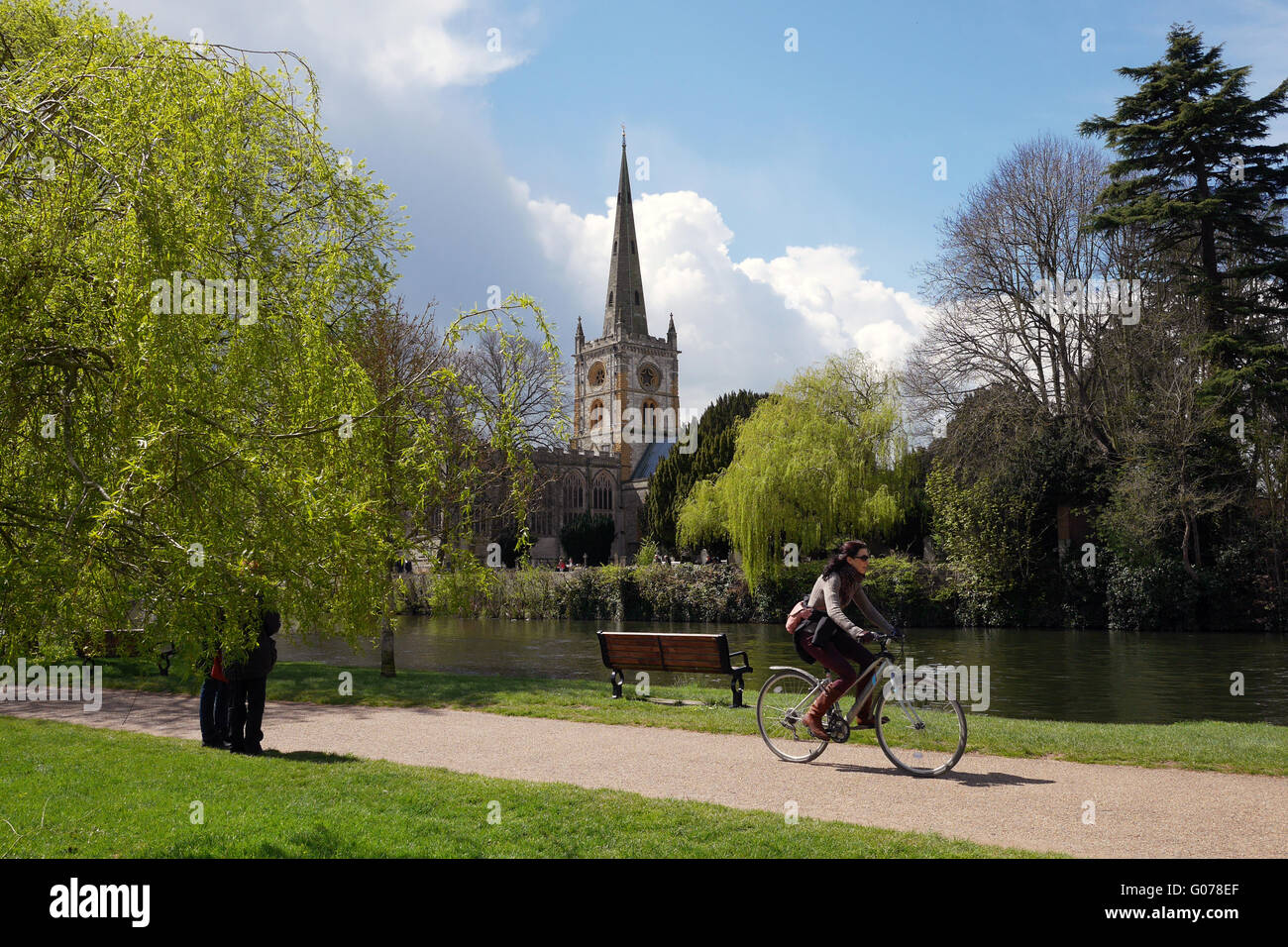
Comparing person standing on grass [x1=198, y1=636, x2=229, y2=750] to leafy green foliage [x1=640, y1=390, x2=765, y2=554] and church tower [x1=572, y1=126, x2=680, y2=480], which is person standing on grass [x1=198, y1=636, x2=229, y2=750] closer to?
leafy green foliage [x1=640, y1=390, x2=765, y2=554]

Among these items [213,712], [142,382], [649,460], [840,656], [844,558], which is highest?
[649,460]

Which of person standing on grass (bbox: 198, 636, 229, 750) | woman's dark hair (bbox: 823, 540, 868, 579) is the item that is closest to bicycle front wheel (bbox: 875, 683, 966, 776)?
woman's dark hair (bbox: 823, 540, 868, 579)

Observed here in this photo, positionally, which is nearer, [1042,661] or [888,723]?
[888,723]

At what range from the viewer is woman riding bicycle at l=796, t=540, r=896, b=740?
7887 mm

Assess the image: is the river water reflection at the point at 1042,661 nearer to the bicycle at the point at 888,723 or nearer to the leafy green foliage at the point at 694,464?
the bicycle at the point at 888,723

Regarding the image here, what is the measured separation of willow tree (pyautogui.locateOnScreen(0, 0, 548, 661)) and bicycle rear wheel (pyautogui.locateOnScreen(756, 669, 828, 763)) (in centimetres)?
442

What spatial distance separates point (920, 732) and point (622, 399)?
94180 millimetres

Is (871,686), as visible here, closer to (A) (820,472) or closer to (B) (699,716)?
(B) (699,716)

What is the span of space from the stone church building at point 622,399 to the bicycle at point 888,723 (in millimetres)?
77831

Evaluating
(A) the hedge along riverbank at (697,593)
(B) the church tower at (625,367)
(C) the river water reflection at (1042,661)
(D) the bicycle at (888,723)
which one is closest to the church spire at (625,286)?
(B) the church tower at (625,367)

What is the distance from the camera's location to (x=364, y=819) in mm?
5984

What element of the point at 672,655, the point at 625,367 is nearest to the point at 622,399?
the point at 625,367

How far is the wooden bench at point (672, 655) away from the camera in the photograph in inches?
478

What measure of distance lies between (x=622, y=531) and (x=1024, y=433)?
2357 inches
